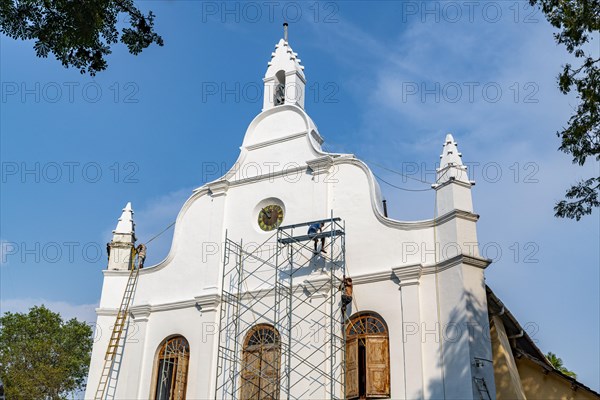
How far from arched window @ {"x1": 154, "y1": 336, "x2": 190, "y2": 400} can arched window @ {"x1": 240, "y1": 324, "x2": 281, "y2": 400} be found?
1.90 meters

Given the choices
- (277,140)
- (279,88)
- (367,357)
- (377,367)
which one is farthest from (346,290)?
(279,88)

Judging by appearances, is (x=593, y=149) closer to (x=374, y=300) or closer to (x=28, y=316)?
(x=374, y=300)

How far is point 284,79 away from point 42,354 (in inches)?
839

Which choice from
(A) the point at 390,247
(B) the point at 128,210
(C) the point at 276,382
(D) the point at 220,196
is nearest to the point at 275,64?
(D) the point at 220,196

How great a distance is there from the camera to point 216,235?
20.3 m

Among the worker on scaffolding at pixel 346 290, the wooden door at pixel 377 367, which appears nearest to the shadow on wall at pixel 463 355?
the wooden door at pixel 377 367

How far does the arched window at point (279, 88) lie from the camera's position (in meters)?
22.1

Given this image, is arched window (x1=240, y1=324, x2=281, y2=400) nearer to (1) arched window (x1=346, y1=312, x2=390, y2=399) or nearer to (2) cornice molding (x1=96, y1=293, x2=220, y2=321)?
(2) cornice molding (x1=96, y1=293, x2=220, y2=321)

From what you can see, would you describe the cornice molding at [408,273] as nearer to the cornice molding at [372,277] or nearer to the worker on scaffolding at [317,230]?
the cornice molding at [372,277]

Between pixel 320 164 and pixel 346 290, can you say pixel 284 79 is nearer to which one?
pixel 320 164

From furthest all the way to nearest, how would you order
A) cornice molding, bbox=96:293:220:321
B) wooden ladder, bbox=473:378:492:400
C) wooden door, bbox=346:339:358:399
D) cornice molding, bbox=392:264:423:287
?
cornice molding, bbox=96:293:220:321, cornice molding, bbox=392:264:423:287, wooden door, bbox=346:339:358:399, wooden ladder, bbox=473:378:492:400

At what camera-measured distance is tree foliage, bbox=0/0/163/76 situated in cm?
1103

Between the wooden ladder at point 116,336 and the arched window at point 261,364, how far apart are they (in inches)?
164

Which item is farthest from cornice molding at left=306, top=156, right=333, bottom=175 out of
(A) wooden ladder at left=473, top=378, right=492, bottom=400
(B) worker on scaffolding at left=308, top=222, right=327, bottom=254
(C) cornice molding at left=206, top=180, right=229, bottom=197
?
(A) wooden ladder at left=473, top=378, right=492, bottom=400
